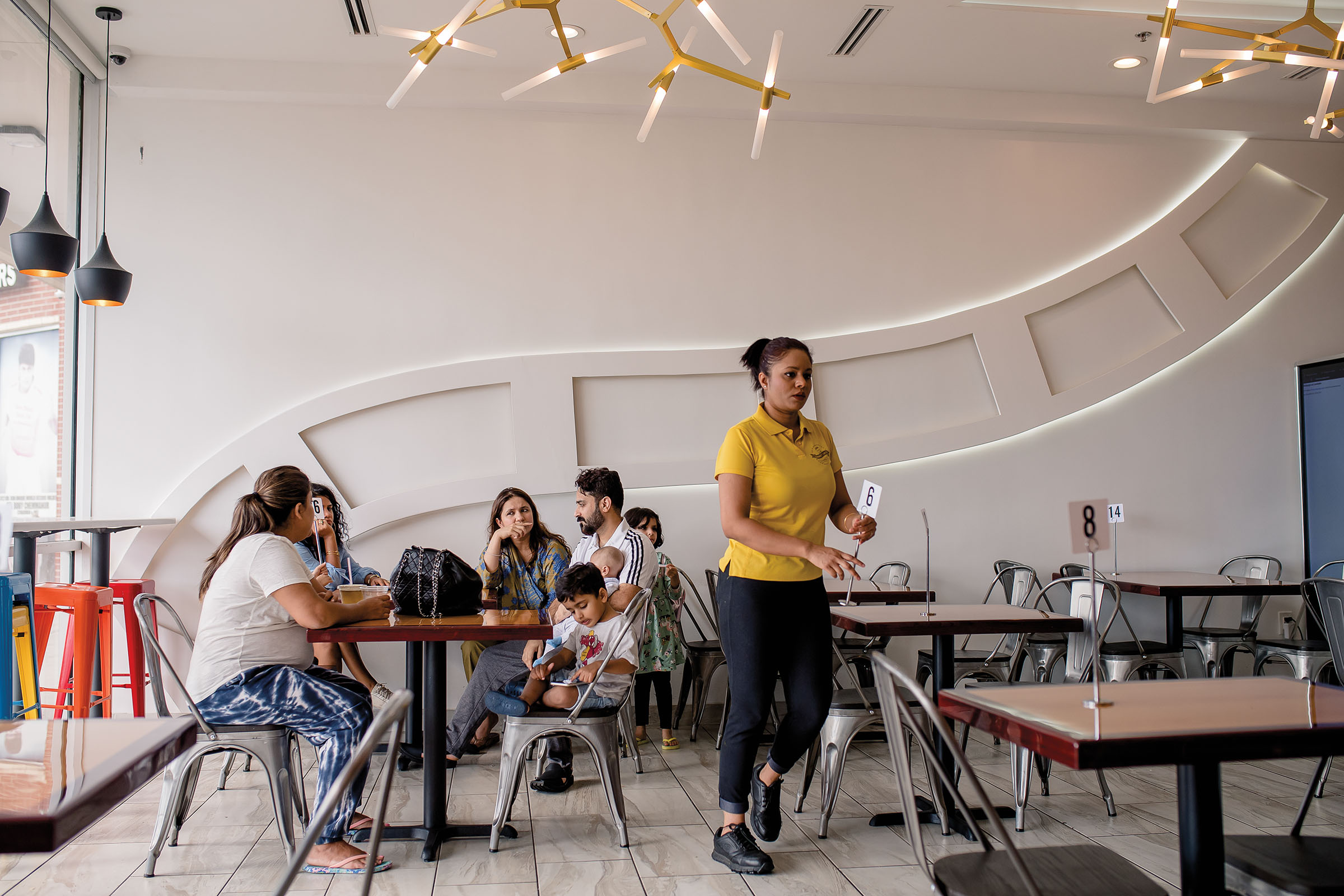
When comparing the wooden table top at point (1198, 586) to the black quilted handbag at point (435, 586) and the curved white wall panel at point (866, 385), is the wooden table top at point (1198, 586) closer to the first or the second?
the curved white wall panel at point (866, 385)

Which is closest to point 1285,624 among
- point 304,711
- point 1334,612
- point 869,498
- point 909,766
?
point 1334,612

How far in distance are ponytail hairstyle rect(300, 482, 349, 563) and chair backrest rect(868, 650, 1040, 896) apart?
310cm

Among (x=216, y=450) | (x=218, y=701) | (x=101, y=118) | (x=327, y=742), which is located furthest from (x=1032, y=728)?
(x=101, y=118)

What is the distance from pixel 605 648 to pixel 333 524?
188 centimetres

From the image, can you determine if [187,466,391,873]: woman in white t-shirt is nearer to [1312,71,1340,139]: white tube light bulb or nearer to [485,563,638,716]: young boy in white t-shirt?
[485,563,638,716]: young boy in white t-shirt

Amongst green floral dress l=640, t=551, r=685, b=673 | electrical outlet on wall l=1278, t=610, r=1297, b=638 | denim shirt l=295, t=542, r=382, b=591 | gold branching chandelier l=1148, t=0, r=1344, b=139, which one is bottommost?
electrical outlet on wall l=1278, t=610, r=1297, b=638

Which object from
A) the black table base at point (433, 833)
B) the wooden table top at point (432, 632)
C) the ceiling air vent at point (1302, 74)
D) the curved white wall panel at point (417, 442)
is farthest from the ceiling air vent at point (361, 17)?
the ceiling air vent at point (1302, 74)

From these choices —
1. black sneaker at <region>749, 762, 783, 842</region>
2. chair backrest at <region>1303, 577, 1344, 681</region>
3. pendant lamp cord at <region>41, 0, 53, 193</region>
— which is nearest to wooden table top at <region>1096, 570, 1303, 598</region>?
chair backrest at <region>1303, 577, 1344, 681</region>

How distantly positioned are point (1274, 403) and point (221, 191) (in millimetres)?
6256

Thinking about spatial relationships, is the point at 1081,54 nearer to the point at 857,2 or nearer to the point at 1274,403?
the point at 857,2

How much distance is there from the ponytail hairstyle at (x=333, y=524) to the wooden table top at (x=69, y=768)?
255 cm

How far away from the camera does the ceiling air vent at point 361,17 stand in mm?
4316

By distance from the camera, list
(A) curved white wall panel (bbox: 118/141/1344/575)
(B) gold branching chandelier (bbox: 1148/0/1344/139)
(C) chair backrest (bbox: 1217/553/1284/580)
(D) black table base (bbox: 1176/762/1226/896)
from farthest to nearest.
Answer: (C) chair backrest (bbox: 1217/553/1284/580) < (A) curved white wall panel (bbox: 118/141/1344/575) < (B) gold branching chandelier (bbox: 1148/0/1344/139) < (D) black table base (bbox: 1176/762/1226/896)

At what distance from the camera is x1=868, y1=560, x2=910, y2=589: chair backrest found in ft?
16.9
